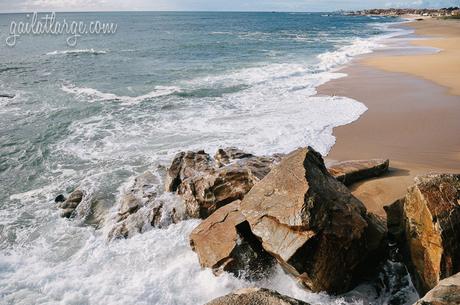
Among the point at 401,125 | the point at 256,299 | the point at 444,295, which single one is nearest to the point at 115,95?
the point at 401,125

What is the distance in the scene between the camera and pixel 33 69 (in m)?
30.5

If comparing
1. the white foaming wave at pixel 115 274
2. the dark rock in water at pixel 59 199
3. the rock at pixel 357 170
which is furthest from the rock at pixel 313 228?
the dark rock in water at pixel 59 199

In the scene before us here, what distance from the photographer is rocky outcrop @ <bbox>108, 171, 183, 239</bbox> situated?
28.5 feet

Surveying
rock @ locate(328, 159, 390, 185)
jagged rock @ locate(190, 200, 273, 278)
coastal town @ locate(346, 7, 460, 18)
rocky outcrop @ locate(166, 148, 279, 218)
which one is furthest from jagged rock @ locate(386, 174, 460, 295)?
coastal town @ locate(346, 7, 460, 18)

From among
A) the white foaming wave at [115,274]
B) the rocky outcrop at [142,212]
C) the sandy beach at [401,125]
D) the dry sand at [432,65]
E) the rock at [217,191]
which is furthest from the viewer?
the dry sand at [432,65]

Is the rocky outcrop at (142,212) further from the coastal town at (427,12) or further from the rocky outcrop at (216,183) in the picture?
the coastal town at (427,12)

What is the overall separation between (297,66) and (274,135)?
17026 mm

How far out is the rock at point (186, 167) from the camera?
988 cm

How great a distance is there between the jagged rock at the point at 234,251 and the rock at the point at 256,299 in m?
2.26

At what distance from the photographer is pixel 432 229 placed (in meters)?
5.56

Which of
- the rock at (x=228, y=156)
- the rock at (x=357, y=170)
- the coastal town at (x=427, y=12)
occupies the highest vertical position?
the coastal town at (x=427, y=12)

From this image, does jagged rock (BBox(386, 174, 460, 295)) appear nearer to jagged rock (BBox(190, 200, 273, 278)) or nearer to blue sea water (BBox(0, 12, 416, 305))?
blue sea water (BBox(0, 12, 416, 305))

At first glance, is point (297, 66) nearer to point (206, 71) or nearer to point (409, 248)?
point (206, 71)

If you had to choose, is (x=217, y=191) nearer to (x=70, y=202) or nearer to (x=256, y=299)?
(x=70, y=202)
